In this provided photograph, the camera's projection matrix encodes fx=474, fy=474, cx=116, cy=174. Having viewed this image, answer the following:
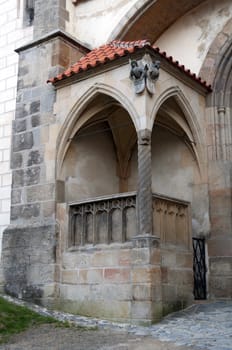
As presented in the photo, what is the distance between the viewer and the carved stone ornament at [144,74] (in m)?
7.11

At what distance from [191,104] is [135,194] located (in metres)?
2.34

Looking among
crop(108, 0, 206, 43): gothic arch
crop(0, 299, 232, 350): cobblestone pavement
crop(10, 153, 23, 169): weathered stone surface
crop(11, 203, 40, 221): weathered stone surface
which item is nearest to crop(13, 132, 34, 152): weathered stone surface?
crop(10, 153, 23, 169): weathered stone surface

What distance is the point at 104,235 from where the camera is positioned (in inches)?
288

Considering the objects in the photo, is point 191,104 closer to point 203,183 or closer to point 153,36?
point 203,183

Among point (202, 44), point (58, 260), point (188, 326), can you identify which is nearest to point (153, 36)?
point (202, 44)

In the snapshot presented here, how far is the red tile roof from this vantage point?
735cm

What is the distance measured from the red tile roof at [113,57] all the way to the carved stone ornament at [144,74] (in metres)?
0.25

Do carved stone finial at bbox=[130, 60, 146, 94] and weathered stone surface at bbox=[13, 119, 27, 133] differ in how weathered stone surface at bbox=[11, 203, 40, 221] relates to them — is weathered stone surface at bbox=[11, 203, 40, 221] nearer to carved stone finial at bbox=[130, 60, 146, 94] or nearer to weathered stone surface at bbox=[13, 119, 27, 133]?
weathered stone surface at bbox=[13, 119, 27, 133]

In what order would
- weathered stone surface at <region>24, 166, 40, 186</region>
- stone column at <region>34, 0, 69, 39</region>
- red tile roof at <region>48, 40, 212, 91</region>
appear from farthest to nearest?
stone column at <region>34, 0, 69, 39</region> < weathered stone surface at <region>24, 166, 40, 186</region> < red tile roof at <region>48, 40, 212, 91</region>

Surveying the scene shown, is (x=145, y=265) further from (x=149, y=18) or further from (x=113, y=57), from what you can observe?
(x=149, y=18)

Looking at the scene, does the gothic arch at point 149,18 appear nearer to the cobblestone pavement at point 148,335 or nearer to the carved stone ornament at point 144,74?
the carved stone ornament at point 144,74

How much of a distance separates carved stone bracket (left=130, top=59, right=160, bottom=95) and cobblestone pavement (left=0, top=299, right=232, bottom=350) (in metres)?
3.36

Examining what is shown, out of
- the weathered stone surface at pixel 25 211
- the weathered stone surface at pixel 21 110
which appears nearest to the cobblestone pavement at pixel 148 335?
the weathered stone surface at pixel 25 211

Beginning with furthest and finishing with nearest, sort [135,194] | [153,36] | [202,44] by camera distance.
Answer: [153,36] < [202,44] < [135,194]
